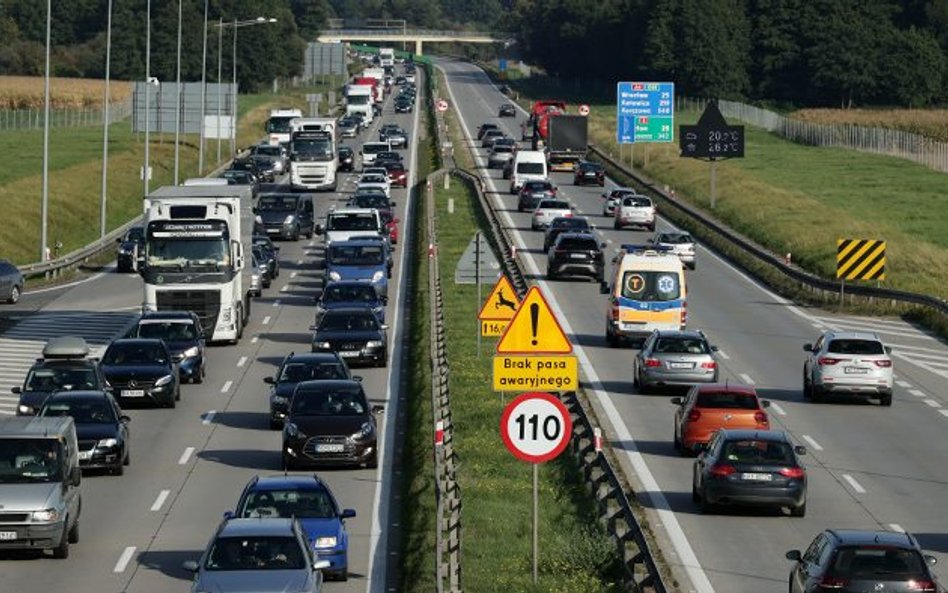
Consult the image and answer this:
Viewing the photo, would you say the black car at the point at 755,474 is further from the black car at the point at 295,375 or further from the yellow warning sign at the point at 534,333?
the black car at the point at 295,375

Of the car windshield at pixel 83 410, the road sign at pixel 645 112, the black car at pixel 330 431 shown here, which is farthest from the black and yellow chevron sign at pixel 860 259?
the road sign at pixel 645 112

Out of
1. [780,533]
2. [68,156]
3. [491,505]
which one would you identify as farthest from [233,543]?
[68,156]

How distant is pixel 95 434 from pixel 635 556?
13.0m

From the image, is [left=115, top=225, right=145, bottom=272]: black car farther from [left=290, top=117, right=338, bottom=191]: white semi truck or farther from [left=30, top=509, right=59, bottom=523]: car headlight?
[left=30, top=509, right=59, bottom=523]: car headlight

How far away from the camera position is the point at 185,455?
125 feet

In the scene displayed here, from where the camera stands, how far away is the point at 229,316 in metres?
54.9

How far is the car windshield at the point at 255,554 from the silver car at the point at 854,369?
2229 centimetres

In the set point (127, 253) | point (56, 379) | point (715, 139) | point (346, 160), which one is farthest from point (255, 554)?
point (346, 160)

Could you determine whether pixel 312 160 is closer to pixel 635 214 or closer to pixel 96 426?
pixel 635 214

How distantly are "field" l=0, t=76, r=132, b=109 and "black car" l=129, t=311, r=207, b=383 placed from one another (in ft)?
376

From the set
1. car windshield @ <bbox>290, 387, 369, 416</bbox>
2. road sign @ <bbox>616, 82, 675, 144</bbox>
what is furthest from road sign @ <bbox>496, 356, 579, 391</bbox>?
road sign @ <bbox>616, 82, 675, 144</bbox>

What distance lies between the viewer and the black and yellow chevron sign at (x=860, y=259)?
61.8 meters

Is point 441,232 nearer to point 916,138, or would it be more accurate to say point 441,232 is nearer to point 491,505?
point 491,505

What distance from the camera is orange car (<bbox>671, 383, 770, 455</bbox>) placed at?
36562 millimetres
